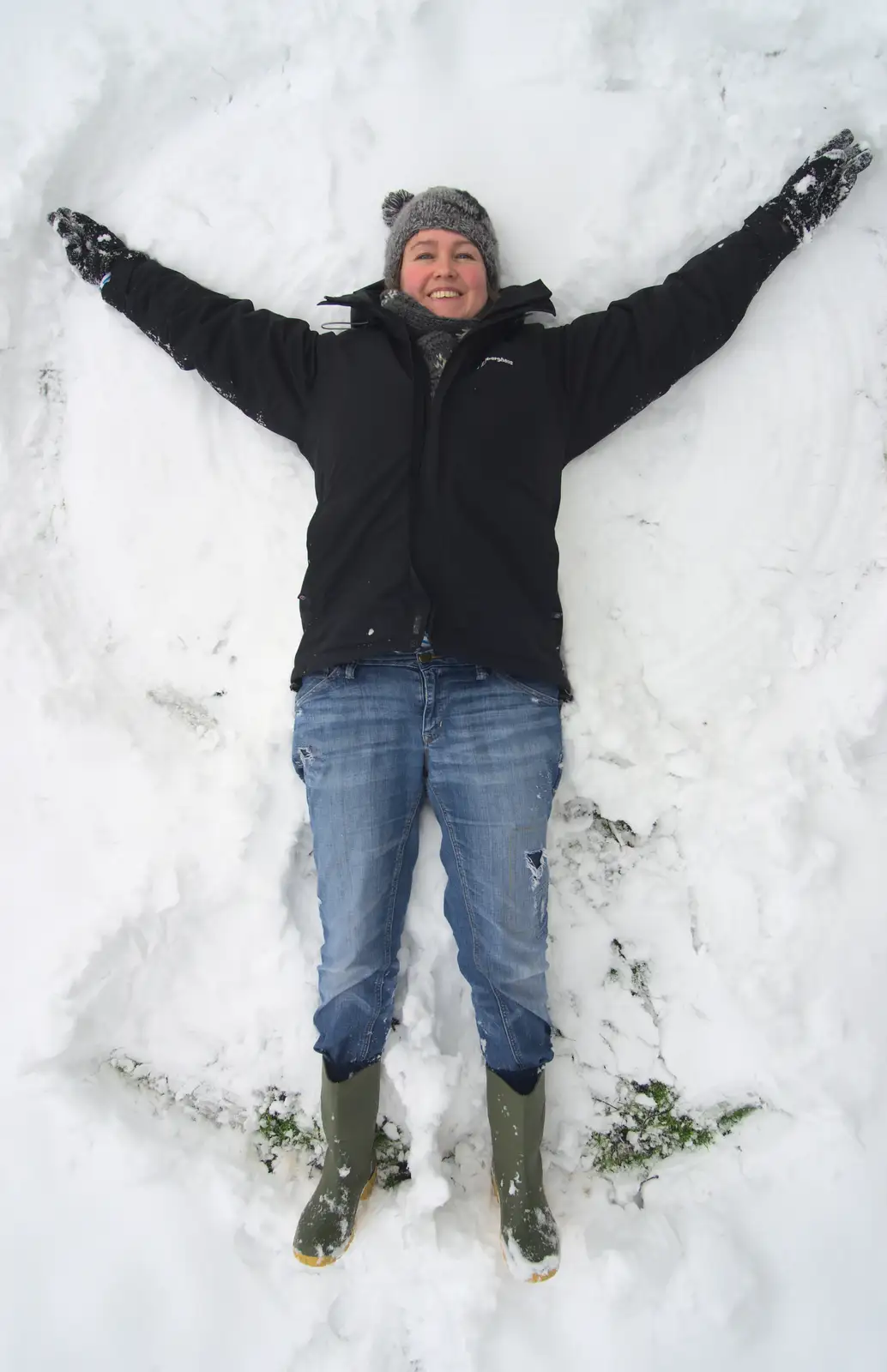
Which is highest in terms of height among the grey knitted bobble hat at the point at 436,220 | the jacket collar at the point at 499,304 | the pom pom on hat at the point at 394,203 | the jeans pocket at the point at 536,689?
the pom pom on hat at the point at 394,203

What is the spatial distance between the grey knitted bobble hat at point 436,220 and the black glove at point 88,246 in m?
0.73

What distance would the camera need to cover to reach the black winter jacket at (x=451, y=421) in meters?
1.85

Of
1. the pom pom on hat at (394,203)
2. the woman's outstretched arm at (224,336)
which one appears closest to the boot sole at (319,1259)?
the woman's outstretched arm at (224,336)

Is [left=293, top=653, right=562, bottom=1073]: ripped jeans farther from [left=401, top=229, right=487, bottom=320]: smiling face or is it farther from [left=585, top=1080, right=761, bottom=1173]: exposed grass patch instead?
[left=401, top=229, right=487, bottom=320]: smiling face

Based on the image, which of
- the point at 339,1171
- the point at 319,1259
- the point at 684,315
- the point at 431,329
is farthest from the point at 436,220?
the point at 319,1259

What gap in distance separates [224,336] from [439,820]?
140cm

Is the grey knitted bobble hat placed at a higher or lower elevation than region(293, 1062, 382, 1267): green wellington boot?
higher

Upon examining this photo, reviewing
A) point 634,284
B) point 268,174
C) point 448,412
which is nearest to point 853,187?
point 634,284

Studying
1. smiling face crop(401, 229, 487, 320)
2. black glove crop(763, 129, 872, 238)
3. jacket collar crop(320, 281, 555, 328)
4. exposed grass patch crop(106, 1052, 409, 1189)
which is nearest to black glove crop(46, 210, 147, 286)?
jacket collar crop(320, 281, 555, 328)

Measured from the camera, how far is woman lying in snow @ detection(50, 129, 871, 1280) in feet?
6.06

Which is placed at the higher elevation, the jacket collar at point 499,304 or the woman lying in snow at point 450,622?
the jacket collar at point 499,304

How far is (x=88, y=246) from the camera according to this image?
224 cm

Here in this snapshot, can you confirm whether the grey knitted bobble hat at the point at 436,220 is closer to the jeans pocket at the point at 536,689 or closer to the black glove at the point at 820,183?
the black glove at the point at 820,183

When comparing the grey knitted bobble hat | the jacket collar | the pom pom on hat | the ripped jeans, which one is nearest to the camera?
the ripped jeans
